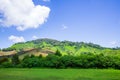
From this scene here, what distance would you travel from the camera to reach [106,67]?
328 ft

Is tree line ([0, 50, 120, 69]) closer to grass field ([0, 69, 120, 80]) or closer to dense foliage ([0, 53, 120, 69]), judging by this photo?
dense foliage ([0, 53, 120, 69])

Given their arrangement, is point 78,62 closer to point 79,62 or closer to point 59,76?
point 79,62

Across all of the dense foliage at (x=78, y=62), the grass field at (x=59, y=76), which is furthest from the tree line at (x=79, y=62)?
the grass field at (x=59, y=76)

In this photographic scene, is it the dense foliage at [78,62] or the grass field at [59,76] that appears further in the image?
the dense foliage at [78,62]

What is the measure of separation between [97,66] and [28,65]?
26547mm

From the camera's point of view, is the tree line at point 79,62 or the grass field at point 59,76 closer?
the grass field at point 59,76

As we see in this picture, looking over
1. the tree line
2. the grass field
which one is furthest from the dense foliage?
the grass field

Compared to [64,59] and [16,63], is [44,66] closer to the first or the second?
[64,59]

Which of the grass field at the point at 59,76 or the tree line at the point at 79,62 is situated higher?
the tree line at the point at 79,62

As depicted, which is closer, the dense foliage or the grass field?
the grass field

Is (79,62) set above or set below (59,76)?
Answer: above

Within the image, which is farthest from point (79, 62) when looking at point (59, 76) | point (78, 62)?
point (59, 76)

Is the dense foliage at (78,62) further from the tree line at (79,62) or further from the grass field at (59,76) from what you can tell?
the grass field at (59,76)

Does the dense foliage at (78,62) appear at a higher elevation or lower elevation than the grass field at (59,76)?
higher
